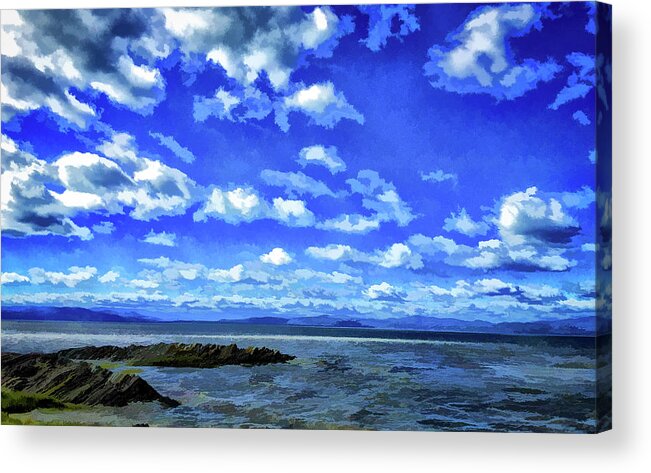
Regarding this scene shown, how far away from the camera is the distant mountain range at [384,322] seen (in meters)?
7.09

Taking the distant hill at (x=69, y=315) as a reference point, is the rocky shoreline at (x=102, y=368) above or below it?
below

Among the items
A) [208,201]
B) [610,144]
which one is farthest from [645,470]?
[208,201]

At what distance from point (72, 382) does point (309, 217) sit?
222 cm

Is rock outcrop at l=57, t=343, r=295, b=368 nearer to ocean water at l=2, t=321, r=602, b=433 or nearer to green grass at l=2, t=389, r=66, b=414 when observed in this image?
ocean water at l=2, t=321, r=602, b=433

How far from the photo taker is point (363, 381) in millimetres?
7234

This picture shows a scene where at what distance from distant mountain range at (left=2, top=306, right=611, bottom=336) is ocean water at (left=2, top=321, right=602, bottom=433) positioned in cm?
5

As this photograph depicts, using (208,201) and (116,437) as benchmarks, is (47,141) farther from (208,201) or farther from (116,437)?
(116,437)

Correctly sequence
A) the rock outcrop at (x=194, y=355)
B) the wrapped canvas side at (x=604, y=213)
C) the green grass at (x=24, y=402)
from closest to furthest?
the wrapped canvas side at (x=604, y=213) < the rock outcrop at (x=194, y=355) < the green grass at (x=24, y=402)

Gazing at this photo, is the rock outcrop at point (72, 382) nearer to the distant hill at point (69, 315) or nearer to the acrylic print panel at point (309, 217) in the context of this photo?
the acrylic print panel at point (309, 217)

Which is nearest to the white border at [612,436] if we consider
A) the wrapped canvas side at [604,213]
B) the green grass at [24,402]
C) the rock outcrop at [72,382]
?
the wrapped canvas side at [604,213]

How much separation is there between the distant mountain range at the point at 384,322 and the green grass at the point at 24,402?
59cm

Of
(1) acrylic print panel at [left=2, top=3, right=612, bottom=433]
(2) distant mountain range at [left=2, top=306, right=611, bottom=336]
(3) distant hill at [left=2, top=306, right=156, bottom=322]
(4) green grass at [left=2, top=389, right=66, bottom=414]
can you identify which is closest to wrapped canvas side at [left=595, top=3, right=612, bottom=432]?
(1) acrylic print panel at [left=2, top=3, right=612, bottom=433]

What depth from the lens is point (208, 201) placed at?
7.38m

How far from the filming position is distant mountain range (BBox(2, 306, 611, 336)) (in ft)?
23.2
